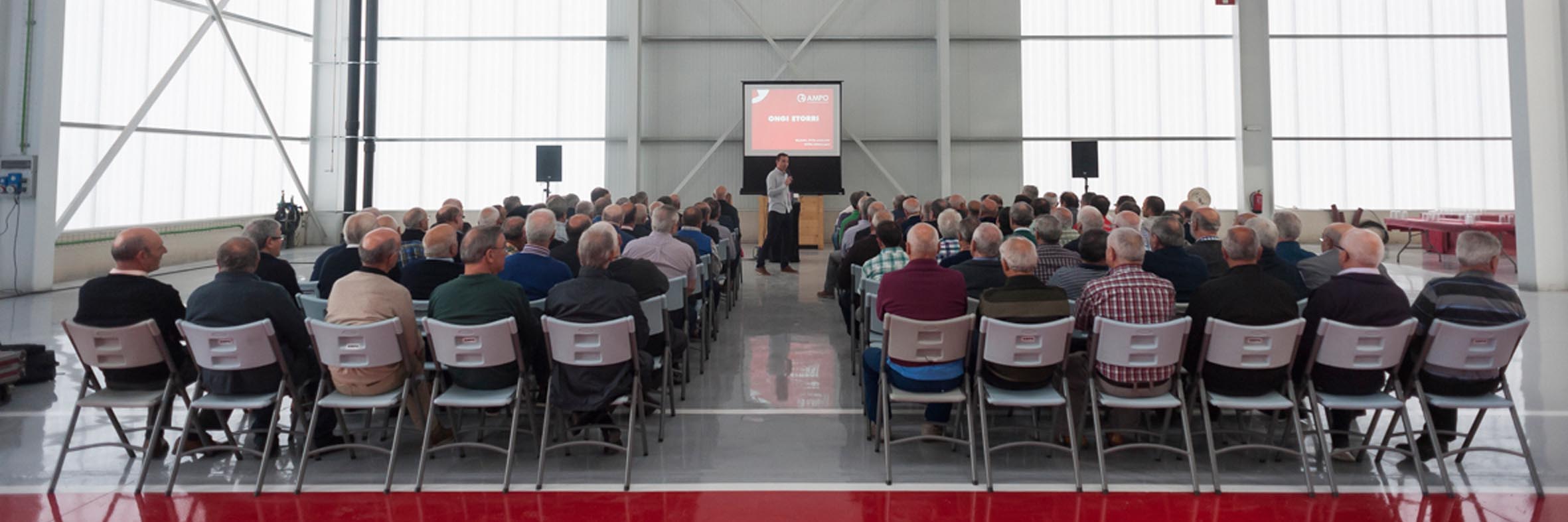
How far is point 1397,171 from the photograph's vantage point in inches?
669

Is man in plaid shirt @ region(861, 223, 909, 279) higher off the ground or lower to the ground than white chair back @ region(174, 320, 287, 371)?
higher

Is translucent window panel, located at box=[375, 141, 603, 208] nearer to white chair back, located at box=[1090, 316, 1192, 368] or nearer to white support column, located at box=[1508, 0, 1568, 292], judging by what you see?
white support column, located at box=[1508, 0, 1568, 292]

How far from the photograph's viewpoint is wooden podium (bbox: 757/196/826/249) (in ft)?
53.4

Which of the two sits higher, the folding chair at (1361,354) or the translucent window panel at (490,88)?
the translucent window panel at (490,88)

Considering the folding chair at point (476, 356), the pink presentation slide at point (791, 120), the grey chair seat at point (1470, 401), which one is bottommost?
the grey chair seat at point (1470, 401)

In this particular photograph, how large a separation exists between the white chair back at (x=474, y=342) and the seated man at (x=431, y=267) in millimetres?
952

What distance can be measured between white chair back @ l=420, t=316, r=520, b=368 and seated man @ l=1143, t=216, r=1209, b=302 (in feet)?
10.4

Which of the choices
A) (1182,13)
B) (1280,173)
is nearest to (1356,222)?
(1280,173)

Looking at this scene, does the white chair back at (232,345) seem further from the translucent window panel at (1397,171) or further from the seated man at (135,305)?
the translucent window panel at (1397,171)

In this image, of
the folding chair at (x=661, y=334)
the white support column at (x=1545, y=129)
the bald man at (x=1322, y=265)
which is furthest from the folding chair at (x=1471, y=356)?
the white support column at (x=1545, y=129)

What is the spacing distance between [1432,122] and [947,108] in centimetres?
848

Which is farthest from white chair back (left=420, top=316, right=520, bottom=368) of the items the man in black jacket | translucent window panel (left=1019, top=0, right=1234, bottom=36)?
translucent window panel (left=1019, top=0, right=1234, bottom=36)

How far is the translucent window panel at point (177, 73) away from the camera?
11617 mm

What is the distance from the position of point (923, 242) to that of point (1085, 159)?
12.3 meters
